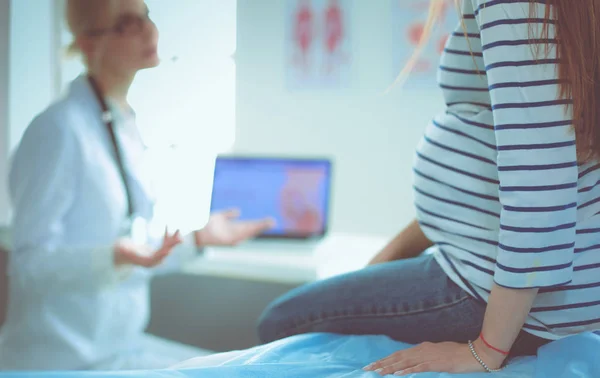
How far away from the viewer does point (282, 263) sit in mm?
1526

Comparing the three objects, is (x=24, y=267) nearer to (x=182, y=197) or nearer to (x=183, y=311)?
(x=182, y=197)

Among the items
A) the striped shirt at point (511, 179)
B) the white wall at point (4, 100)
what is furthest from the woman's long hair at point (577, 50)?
the white wall at point (4, 100)

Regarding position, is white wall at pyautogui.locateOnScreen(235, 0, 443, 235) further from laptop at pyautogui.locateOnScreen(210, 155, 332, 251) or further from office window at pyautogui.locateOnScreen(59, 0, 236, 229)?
office window at pyautogui.locateOnScreen(59, 0, 236, 229)

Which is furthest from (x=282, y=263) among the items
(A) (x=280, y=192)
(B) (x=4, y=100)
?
(B) (x=4, y=100)

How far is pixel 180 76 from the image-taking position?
98cm

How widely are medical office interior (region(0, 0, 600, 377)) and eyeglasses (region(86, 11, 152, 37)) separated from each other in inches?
2.5

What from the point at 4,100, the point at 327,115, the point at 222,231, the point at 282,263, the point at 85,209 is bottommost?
the point at 282,263

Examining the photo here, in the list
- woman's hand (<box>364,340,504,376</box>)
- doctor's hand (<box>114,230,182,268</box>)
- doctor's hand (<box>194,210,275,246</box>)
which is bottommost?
doctor's hand (<box>194,210,275,246</box>)

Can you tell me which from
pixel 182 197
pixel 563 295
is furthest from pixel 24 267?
pixel 563 295

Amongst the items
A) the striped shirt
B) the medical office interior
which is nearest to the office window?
the medical office interior

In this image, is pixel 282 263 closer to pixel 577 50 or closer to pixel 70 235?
pixel 70 235

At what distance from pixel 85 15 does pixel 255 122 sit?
1365 mm

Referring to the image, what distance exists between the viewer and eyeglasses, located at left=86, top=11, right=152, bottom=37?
1.11m

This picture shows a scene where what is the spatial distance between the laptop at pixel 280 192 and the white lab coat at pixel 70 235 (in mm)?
690
